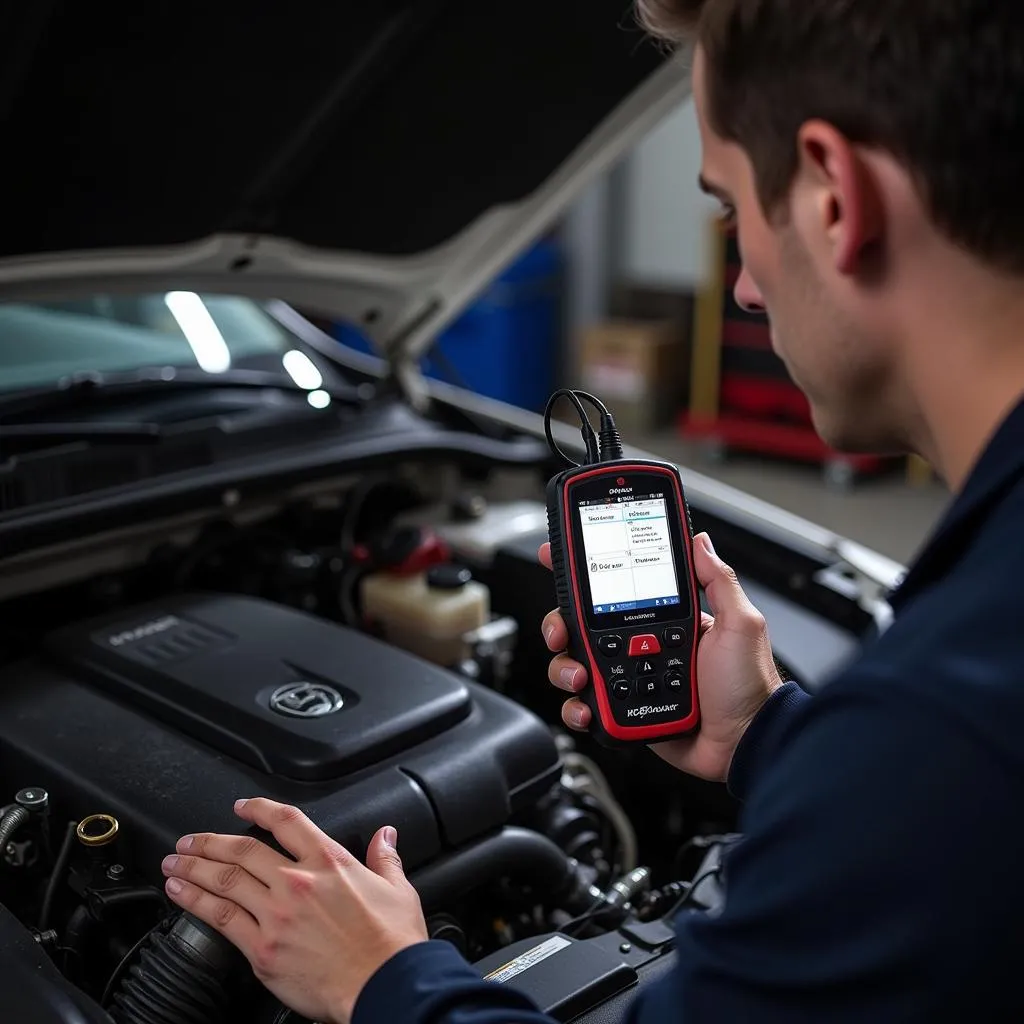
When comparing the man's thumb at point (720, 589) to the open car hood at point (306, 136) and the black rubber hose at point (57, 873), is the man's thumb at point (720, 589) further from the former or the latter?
the open car hood at point (306, 136)

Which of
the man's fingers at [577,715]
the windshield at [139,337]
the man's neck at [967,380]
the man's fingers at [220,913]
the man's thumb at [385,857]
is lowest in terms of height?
the man's fingers at [220,913]

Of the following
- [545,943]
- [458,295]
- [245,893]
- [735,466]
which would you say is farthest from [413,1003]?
[735,466]

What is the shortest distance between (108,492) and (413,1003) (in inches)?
36.2

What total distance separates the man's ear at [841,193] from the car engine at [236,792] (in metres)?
0.66

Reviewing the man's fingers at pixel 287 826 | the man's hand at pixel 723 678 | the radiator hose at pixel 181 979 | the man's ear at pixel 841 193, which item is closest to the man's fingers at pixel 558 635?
the man's hand at pixel 723 678

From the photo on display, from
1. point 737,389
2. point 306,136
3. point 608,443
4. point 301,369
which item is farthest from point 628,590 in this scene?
point 737,389

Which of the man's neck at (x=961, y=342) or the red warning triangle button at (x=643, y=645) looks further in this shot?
the red warning triangle button at (x=643, y=645)

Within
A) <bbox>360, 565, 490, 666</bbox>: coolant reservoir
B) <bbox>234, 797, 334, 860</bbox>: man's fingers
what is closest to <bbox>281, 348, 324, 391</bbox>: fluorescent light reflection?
<bbox>360, 565, 490, 666</bbox>: coolant reservoir

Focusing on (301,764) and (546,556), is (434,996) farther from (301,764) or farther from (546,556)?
(546,556)

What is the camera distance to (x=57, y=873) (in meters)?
1.10

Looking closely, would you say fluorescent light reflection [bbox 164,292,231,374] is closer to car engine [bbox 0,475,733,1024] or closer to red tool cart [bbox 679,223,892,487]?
car engine [bbox 0,475,733,1024]

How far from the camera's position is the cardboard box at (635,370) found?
5074mm

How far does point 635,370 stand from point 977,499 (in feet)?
14.5

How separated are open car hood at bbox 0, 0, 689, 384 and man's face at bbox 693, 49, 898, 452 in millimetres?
678
